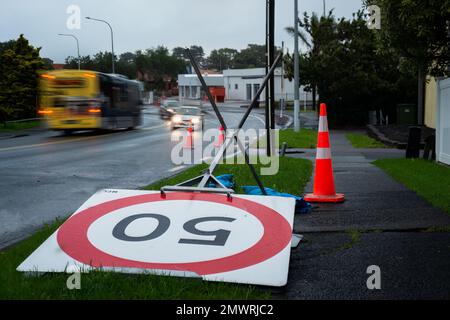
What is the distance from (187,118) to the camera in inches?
1352

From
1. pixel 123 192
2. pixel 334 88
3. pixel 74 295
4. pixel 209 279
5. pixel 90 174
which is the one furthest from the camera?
pixel 334 88

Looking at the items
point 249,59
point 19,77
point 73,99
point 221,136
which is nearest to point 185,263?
point 221,136

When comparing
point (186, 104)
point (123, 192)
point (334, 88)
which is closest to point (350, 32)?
point (334, 88)

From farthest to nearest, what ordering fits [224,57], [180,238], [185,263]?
[224,57]
[180,238]
[185,263]

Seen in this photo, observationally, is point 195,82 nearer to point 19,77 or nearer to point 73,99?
point 73,99

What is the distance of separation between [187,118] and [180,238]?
30357 millimetres

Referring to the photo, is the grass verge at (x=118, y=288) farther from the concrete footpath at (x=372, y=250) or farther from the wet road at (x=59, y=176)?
the wet road at (x=59, y=176)

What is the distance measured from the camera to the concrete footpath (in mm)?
3865

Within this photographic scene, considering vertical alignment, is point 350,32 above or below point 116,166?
above

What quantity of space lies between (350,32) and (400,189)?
91.1 ft

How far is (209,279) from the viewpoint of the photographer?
384cm

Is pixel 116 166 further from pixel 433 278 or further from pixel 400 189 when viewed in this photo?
pixel 433 278

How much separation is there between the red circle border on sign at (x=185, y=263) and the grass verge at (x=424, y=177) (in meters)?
2.87

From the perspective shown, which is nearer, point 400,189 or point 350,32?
point 400,189
